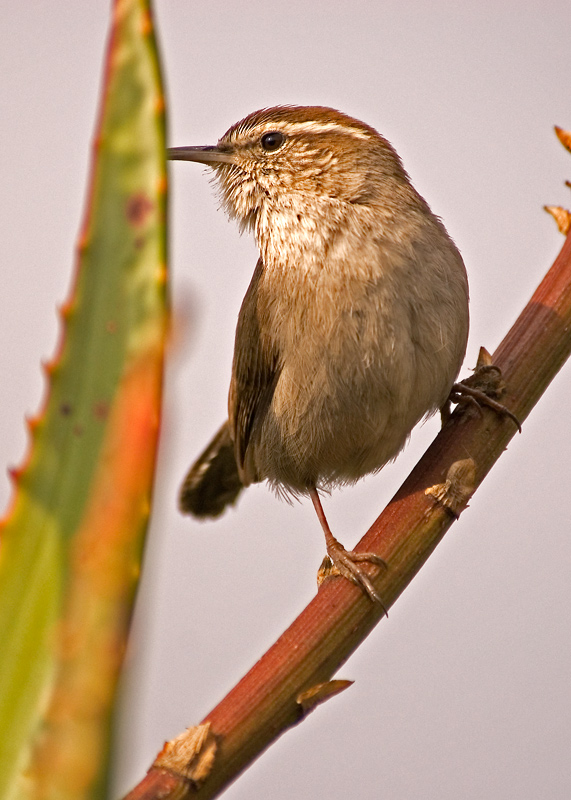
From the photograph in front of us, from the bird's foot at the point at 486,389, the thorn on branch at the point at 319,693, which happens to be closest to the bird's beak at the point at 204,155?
the bird's foot at the point at 486,389

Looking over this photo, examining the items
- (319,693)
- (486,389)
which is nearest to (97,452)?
(319,693)

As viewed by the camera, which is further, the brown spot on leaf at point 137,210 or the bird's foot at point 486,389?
the bird's foot at point 486,389

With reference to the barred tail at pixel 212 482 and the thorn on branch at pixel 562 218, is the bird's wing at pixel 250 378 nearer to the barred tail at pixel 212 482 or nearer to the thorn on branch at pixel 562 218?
the barred tail at pixel 212 482

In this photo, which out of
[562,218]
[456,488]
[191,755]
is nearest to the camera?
[191,755]

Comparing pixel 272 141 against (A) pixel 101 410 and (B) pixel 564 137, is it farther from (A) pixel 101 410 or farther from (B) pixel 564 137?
(A) pixel 101 410

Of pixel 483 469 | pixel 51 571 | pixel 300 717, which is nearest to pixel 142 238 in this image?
pixel 51 571

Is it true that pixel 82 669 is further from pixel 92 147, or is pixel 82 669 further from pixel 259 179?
pixel 259 179
